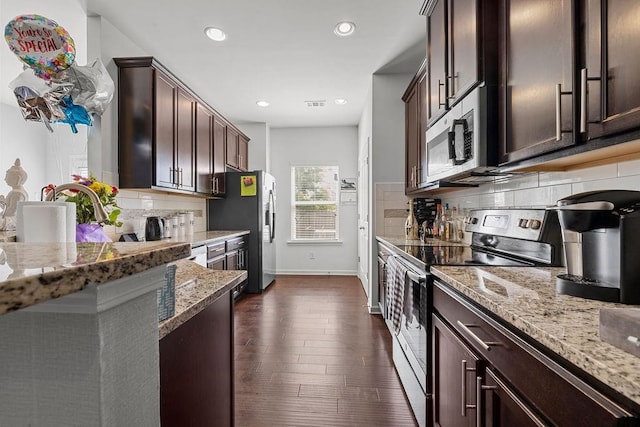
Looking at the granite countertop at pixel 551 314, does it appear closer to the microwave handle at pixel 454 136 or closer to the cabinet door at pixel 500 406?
the cabinet door at pixel 500 406

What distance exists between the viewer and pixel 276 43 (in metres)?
2.99

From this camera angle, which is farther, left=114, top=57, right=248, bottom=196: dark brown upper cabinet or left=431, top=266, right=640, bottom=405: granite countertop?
left=114, top=57, right=248, bottom=196: dark brown upper cabinet

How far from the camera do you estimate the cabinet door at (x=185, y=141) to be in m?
3.19

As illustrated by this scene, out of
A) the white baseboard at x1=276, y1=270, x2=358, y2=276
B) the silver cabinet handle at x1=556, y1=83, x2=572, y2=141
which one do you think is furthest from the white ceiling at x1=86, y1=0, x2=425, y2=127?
the white baseboard at x1=276, y1=270, x2=358, y2=276

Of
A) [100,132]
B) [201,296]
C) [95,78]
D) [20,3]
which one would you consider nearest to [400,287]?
[201,296]

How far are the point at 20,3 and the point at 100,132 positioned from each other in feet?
3.15

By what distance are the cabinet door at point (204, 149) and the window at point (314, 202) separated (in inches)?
81.8

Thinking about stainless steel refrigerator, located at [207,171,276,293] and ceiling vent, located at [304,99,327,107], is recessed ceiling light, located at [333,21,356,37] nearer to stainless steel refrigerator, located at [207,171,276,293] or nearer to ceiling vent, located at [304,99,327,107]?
ceiling vent, located at [304,99,327,107]

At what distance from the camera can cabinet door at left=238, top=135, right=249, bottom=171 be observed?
5.04 metres

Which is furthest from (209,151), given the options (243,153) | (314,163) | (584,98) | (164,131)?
(584,98)

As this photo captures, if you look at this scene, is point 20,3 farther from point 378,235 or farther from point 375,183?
point 378,235

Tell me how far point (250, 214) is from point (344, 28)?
2.72 metres

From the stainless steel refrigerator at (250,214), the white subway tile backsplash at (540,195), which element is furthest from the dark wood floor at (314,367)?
the white subway tile backsplash at (540,195)

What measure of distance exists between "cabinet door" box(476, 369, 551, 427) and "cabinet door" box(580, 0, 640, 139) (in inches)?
29.4
